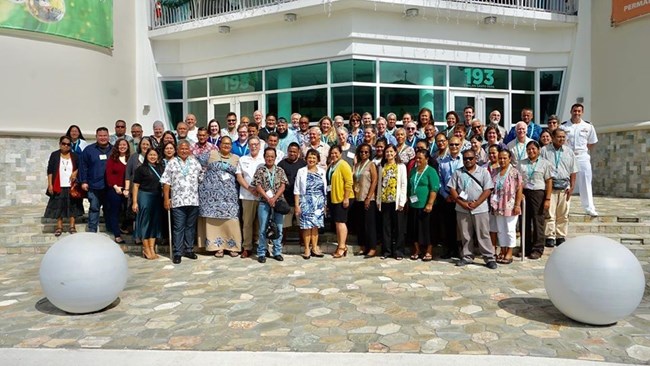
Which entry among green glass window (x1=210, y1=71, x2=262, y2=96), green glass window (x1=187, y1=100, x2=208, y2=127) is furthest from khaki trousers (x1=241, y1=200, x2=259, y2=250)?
green glass window (x1=187, y1=100, x2=208, y2=127)

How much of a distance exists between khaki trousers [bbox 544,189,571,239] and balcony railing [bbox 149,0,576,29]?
837 cm

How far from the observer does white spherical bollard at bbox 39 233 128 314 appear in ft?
16.9

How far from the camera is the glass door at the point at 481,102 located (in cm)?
1545

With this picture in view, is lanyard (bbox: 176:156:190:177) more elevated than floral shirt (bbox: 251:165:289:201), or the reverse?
lanyard (bbox: 176:156:190:177)

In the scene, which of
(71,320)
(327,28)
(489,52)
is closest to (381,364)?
(71,320)

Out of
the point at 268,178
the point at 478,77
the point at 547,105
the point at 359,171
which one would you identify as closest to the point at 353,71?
the point at 478,77

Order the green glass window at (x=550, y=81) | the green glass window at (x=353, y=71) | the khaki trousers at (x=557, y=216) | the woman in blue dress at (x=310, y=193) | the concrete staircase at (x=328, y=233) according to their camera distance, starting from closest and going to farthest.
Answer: the woman in blue dress at (x=310, y=193), the khaki trousers at (x=557, y=216), the concrete staircase at (x=328, y=233), the green glass window at (x=353, y=71), the green glass window at (x=550, y=81)

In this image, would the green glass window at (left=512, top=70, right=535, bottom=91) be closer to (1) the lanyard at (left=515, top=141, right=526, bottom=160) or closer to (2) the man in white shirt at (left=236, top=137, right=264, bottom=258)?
(1) the lanyard at (left=515, top=141, right=526, bottom=160)

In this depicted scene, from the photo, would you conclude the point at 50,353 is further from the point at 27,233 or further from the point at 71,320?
the point at 27,233

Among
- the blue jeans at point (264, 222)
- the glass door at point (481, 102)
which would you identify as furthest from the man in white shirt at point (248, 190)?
the glass door at point (481, 102)

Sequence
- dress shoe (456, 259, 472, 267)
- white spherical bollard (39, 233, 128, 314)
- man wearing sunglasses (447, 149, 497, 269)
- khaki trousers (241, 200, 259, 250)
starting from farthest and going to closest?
khaki trousers (241, 200, 259, 250) → dress shoe (456, 259, 472, 267) → man wearing sunglasses (447, 149, 497, 269) → white spherical bollard (39, 233, 128, 314)

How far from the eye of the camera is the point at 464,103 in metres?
15.5

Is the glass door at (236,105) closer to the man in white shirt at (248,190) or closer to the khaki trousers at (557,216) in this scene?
the man in white shirt at (248,190)

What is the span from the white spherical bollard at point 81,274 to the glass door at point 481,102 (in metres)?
12.4
